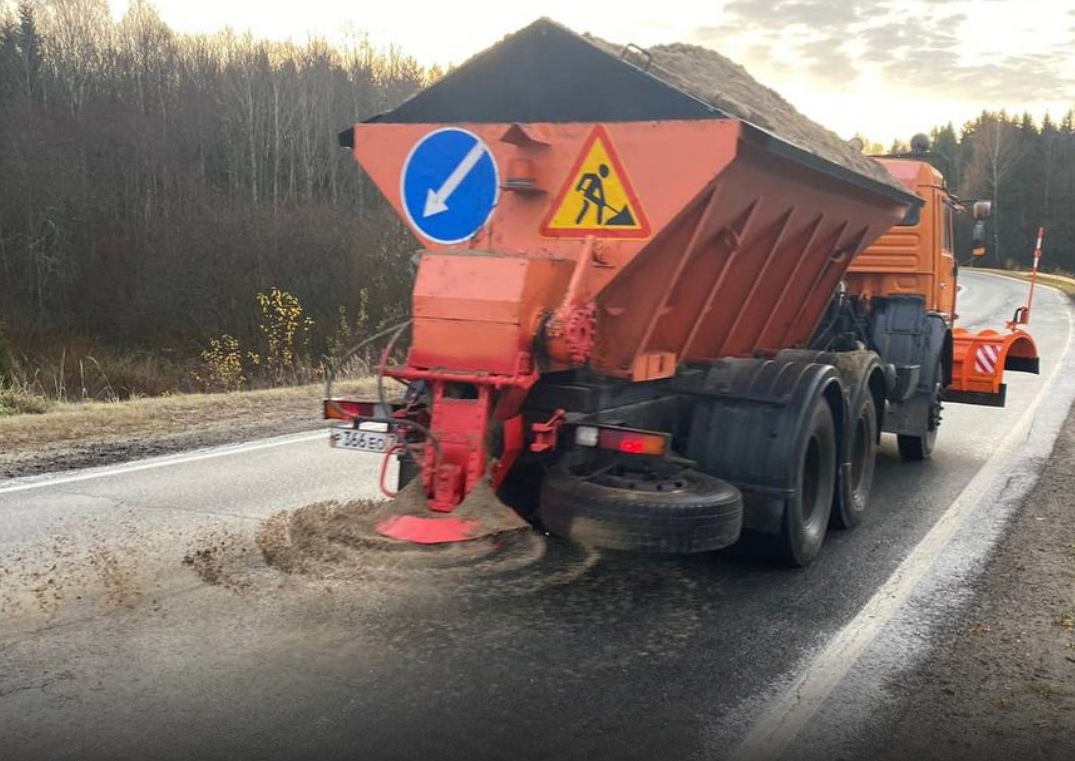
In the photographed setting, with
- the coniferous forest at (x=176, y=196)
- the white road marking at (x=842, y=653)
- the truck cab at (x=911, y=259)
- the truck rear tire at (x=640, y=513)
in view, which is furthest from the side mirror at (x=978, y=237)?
the coniferous forest at (x=176, y=196)

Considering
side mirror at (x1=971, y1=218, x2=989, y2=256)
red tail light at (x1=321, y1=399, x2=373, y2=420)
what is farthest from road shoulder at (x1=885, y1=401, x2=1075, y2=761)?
side mirror at (x1=971, y1=218, x2=989, y2=256)

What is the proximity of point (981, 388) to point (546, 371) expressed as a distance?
6.75 metres

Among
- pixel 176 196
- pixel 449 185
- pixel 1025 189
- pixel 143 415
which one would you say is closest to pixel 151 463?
pixel 143 415

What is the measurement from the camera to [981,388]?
32.5 ft

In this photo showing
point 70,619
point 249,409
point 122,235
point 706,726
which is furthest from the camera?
point 122,235

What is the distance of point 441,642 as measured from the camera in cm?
428

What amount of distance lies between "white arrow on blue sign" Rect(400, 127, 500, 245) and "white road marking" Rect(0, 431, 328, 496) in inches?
140

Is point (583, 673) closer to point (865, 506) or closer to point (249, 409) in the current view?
point (865, 506)

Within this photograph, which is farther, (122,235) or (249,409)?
(122,235)

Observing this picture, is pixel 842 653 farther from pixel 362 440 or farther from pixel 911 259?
pixel 911 259

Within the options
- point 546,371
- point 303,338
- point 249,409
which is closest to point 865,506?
point 546,371

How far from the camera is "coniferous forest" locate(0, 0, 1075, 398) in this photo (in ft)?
117

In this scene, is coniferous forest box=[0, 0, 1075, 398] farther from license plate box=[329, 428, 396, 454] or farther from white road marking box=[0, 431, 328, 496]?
license plate box=[329, 428, 396, 454]

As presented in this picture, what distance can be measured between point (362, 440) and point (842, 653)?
7.86 ft
